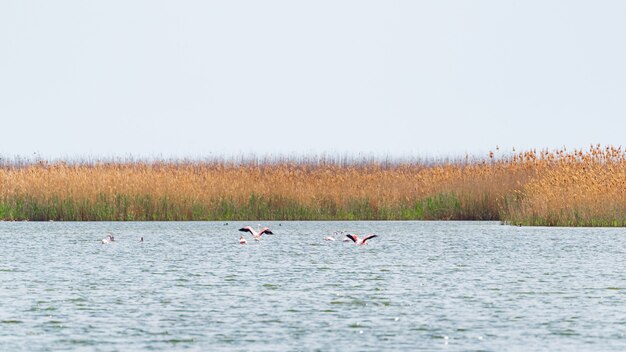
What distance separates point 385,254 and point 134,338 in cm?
1193

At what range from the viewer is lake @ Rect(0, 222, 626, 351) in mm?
13055

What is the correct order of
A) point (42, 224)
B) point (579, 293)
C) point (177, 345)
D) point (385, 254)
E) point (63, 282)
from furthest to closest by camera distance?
point (42, 224) < point (385, 254) < point (63, 282) < point (579, 293) < point (177, 345)

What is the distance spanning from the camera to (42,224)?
34812 millimetres

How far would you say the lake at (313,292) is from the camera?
1305 centimetres

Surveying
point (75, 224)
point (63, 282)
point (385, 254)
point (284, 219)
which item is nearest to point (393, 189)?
point (284, 219)

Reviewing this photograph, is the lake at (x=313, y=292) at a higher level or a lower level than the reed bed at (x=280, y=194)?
lower

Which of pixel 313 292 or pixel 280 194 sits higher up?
pixel 280 194

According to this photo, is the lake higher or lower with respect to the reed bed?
lower

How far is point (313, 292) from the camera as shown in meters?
17.5

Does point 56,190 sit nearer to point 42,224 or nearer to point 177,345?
point 42,224

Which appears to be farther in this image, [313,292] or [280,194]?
[280,194]

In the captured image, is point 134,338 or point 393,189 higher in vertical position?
point 393,189

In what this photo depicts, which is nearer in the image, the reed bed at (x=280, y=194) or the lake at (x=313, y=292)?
the lake at (x=313, y=292)

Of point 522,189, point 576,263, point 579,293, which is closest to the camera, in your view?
point 579,293
